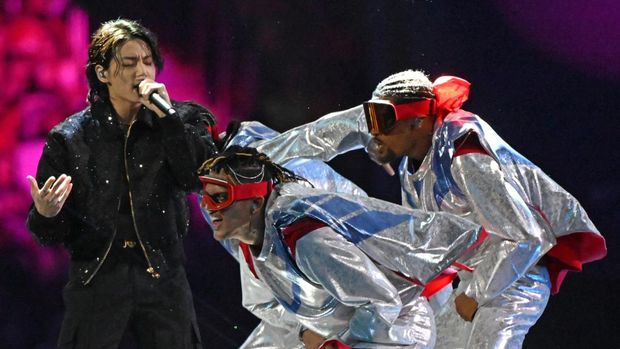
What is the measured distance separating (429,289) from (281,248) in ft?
1.79

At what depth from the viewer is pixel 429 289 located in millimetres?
3301

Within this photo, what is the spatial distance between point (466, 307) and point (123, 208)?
1078mm

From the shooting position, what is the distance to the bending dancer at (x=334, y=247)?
2877 mm

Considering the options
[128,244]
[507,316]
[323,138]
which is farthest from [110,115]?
[507,316]

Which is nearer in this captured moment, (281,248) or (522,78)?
(281,248)

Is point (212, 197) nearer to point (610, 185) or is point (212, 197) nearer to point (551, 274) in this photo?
point (551, 274)

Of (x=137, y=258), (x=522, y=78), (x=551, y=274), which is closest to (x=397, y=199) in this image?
(x=522, y=78)

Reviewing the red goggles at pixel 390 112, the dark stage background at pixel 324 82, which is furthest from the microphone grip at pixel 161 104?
the dark stage background at pixel 324 82

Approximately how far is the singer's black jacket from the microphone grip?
0.02 metres

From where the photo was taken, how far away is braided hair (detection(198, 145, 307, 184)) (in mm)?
3121

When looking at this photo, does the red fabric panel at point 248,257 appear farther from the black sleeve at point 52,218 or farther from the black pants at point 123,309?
the black sleeve at point 52,218

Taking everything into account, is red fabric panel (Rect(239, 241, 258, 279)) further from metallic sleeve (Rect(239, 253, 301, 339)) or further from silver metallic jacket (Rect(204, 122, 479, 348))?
metallic sleeve (Rect(239, 253, 301, 339))

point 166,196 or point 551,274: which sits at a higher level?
point 166,196

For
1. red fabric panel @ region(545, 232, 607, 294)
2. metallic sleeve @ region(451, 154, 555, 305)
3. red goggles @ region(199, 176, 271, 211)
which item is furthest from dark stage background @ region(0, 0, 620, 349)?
red goggles @ region(199, 176, 271, 211)
